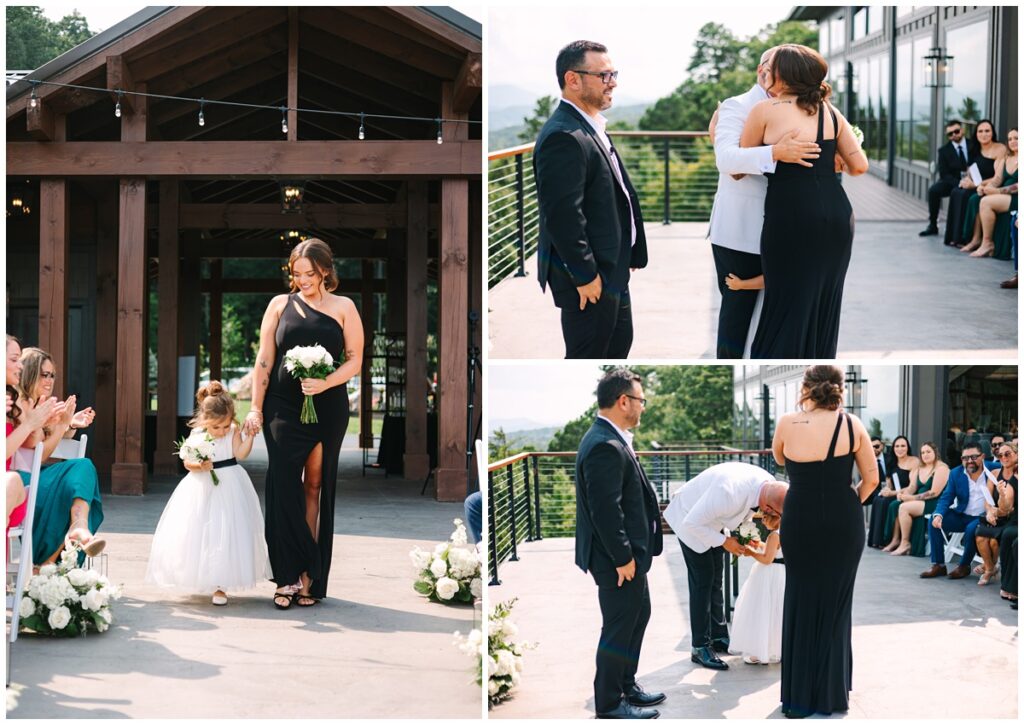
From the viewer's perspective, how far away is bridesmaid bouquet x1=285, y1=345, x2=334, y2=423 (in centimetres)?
532

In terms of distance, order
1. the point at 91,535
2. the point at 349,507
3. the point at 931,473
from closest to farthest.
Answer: the point at 91,535, the point at 931,473, the point at 349,507

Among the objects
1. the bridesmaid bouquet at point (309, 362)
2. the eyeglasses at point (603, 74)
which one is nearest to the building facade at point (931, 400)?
the bridesmaid bouquet at point (309, 362)

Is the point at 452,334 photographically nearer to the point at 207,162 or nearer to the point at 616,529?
the point at 207,162

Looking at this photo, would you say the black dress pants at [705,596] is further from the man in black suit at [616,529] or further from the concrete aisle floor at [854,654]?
the man in black suit at [616,529]

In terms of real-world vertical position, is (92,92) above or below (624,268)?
above

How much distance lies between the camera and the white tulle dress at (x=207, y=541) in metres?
5.45

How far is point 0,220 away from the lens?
157 inches

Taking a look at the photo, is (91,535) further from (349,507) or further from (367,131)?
(367,131)

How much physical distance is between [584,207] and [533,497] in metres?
6.08

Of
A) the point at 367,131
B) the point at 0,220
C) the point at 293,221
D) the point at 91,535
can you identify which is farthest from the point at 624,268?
the point at 293,221

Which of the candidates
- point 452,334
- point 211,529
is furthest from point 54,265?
point 211,529

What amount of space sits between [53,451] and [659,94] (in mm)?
56582

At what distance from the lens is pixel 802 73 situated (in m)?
3.84

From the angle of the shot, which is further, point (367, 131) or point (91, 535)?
point (367, 131)
